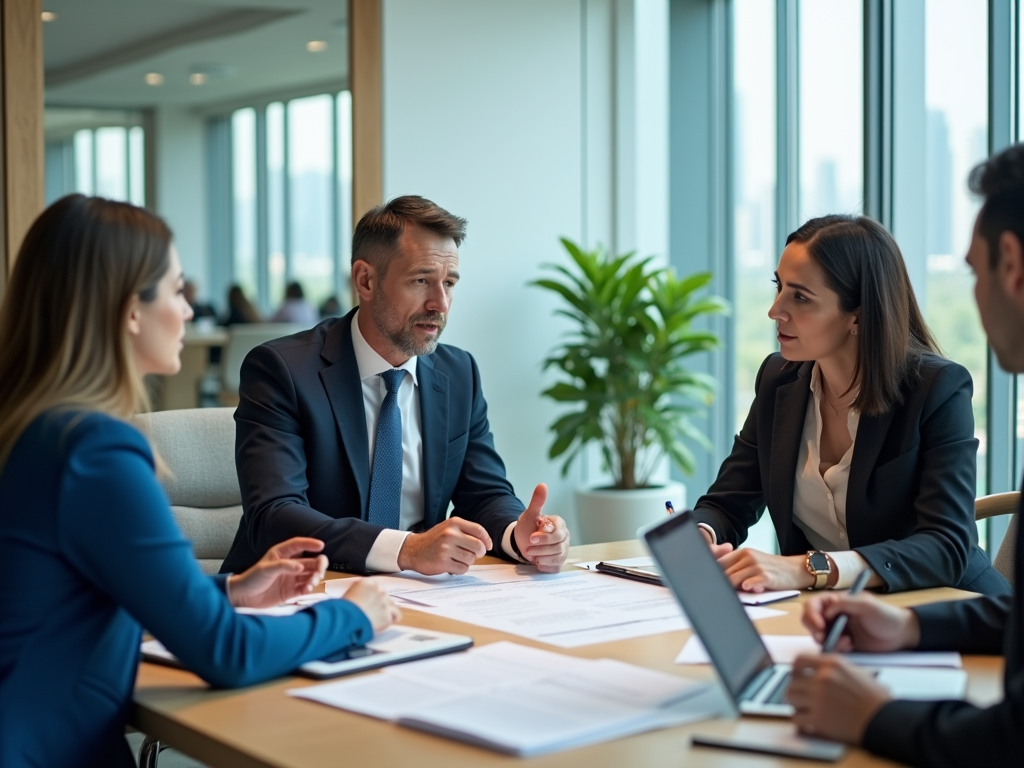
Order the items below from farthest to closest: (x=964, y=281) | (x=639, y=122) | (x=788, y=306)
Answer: (x=639, y=122)
(x=964, y=281)
(x=788, y=306)

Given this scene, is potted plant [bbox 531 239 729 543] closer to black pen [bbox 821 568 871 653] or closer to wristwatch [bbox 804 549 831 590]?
wristwatch [bbox 804 549 831 590]

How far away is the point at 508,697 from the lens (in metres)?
1.44

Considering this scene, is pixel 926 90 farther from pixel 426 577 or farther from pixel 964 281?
pixel 426 577

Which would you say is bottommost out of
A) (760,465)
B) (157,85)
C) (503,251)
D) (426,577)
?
(426,577)

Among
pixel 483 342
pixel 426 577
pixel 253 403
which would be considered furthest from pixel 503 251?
pixel 426 577

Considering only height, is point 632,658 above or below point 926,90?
below

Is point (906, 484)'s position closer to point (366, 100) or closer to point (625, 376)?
point (625, 376)

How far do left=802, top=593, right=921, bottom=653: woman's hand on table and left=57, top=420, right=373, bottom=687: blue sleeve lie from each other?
0.75 metres

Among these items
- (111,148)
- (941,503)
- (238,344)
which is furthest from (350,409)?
(111,148)

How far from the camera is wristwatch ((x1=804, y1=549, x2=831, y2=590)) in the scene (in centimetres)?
208

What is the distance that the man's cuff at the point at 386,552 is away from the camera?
223 centimetres

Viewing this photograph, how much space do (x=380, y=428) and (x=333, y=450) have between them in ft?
0.42

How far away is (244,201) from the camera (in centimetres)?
1095

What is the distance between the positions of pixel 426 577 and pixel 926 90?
3.54 m
